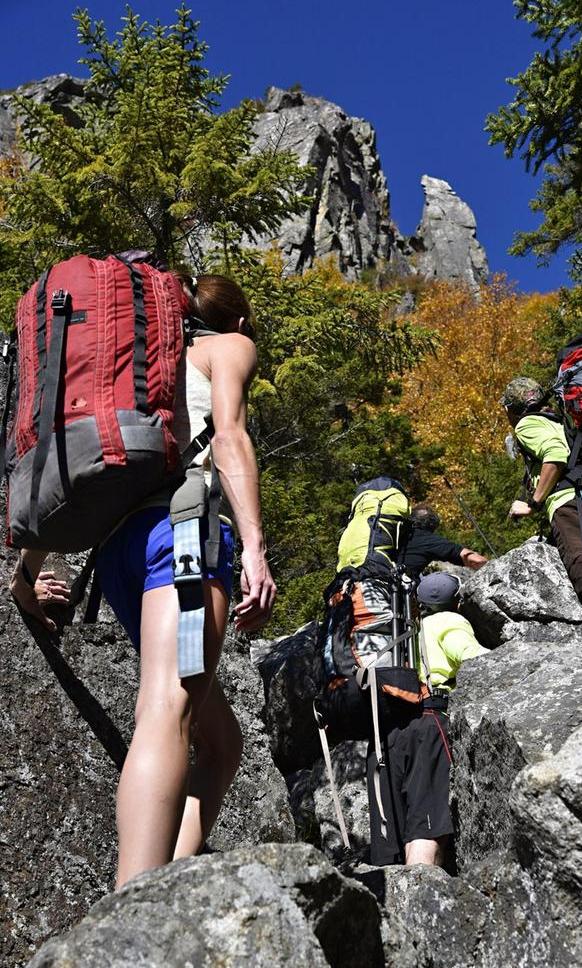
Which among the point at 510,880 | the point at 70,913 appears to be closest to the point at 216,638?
the point at 510,880

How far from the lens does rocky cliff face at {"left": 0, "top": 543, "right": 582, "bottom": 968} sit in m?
1.63

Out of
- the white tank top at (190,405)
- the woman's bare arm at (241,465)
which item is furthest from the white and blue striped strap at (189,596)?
the white tank top at (190,405)

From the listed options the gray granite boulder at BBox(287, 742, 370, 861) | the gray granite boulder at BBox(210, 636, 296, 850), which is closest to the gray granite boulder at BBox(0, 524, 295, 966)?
the gray granite boulder at BBox(210, 636, 296, 850)

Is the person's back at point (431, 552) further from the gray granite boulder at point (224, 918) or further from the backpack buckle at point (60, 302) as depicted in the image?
the gray granite boulder at point (224, 918)

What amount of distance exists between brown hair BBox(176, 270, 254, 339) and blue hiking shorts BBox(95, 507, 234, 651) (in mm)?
726

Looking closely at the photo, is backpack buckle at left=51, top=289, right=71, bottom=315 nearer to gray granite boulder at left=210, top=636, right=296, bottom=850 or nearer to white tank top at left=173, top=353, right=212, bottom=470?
white tank top at left=173, top=353, right=212, bottom=470

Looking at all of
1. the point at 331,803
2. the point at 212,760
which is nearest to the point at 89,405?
the point at 212,760

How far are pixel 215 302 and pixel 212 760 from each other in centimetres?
135

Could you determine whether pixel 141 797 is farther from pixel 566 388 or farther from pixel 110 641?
pixel 566 388

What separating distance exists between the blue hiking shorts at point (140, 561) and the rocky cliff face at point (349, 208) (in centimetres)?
4323

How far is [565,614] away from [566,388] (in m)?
3.22

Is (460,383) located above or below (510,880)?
above

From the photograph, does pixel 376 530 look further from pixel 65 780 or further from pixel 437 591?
pixel 65 780

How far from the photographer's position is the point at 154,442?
2.18 meters
